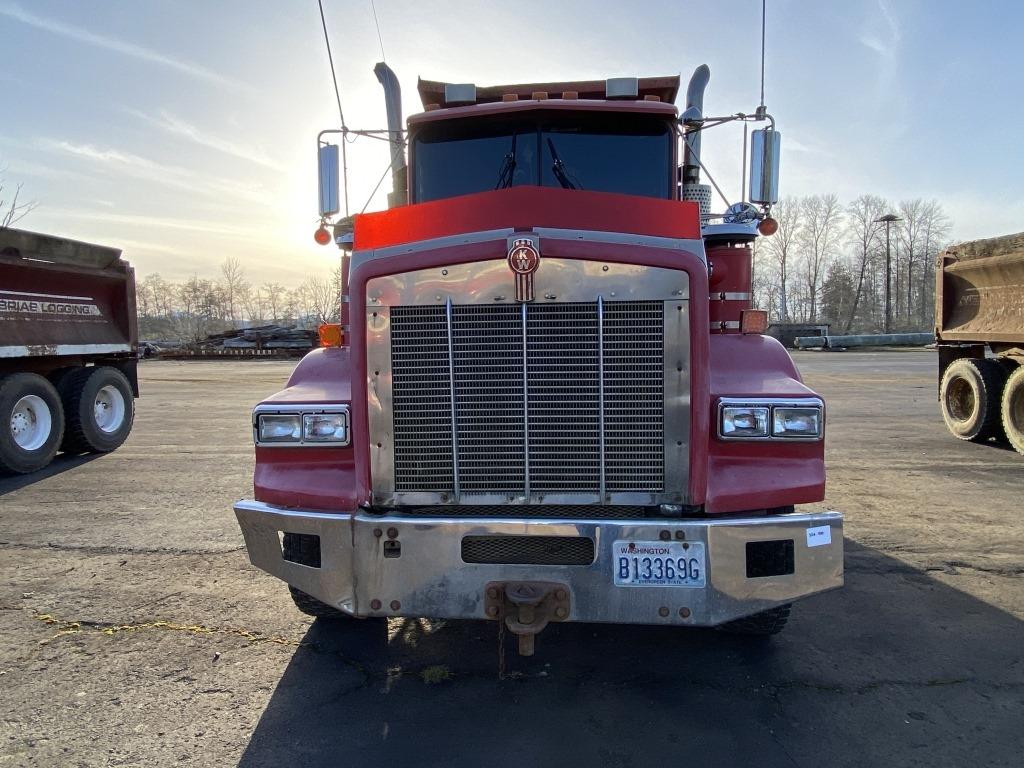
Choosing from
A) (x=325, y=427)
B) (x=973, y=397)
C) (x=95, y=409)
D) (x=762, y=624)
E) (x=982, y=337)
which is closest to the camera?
(x=325, y=427)

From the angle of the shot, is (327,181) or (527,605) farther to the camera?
(327,181)

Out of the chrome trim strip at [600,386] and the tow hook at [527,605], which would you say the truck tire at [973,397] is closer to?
the chrome trim strip at [600,386]

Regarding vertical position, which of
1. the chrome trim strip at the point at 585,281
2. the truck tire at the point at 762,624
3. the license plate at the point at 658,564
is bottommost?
the truck tire at the point at 762,624

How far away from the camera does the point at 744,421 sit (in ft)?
9.26

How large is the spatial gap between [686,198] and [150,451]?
8002mm

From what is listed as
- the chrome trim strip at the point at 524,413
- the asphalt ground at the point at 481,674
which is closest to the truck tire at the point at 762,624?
the asphalt ground at the point at 481,674

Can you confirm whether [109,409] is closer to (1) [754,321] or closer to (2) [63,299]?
(2) [63,299]

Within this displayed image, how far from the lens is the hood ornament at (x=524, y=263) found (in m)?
2.62

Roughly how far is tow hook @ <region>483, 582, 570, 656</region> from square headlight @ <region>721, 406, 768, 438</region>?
989 millimetres

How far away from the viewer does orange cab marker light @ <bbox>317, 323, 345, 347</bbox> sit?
385 centimetres

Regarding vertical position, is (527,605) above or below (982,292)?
below

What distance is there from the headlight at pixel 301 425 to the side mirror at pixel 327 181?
6.50 ft

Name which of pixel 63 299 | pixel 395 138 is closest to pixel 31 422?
pixel 63 299

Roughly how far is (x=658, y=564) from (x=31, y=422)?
839 centimetres
